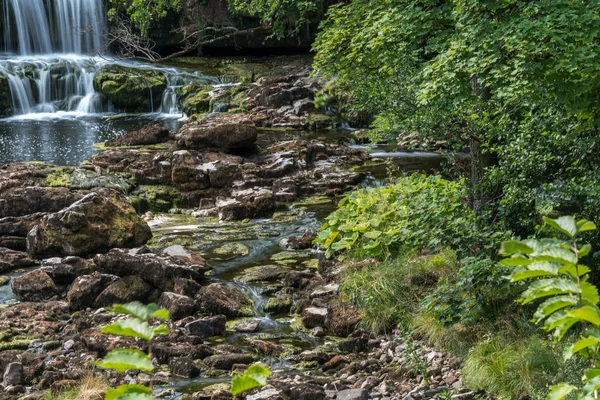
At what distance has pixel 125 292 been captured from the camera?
31.9 feet

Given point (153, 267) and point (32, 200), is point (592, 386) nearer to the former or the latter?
point (153, 267)

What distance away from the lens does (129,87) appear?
2664 centimetres

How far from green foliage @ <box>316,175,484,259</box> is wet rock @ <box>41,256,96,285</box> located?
11.4 feet

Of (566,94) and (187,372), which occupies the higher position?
(566,94)

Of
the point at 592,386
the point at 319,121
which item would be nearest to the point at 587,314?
the point at 592,386

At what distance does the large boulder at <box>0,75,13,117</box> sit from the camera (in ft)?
85.2

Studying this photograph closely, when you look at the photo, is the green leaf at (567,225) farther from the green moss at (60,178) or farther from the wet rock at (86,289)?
the green moss at (60,178)

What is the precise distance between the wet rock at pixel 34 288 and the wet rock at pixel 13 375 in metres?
2.47

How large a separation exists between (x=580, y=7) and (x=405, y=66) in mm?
3261

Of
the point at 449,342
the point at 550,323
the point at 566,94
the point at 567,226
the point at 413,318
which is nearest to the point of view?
the point at 567,226

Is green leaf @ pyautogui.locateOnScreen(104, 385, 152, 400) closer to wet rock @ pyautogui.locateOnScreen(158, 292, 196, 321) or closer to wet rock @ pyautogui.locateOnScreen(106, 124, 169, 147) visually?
wet rock @ pyautogui.locateOnScreen(158, 292, 196, 321)

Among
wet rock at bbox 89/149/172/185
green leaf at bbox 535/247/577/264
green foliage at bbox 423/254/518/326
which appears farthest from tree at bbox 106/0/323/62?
green leaf at bbox 535/247/577/264

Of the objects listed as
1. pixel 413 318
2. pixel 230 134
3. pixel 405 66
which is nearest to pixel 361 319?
pixel 413 318

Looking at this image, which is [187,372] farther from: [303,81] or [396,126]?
[303,81]
